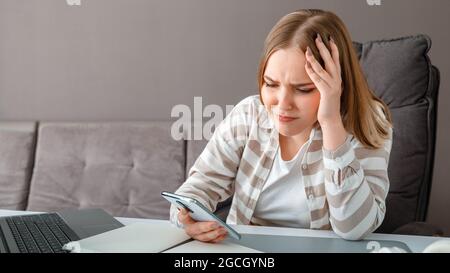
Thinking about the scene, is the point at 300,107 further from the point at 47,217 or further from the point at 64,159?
the point at 64,159

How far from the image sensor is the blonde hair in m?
1.01

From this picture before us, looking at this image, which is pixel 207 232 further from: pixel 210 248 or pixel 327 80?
pixel 327 80

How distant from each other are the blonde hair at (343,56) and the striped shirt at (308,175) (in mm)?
32

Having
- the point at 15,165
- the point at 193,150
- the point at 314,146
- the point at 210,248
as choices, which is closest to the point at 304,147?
the point at 314,146

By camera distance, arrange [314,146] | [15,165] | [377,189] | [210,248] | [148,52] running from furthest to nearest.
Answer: [148,52]
[15,165]
[314,146]
[377,189]
[210,248]

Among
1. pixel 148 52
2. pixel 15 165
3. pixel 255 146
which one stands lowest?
pixel 15 165

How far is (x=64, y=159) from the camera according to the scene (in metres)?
1.93

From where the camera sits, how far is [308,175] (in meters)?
1.12

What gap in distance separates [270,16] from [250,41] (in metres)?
0.13

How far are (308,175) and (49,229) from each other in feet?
1.94

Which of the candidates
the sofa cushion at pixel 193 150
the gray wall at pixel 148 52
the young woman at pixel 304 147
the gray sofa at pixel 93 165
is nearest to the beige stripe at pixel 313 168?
the young woman at pixel 304 147

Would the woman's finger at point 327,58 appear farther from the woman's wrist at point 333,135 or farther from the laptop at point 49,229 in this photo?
the laptop at point 49,229

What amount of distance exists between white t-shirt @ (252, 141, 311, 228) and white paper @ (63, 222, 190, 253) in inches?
13.1

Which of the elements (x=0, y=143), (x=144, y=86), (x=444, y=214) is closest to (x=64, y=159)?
(x=0, y=143)
